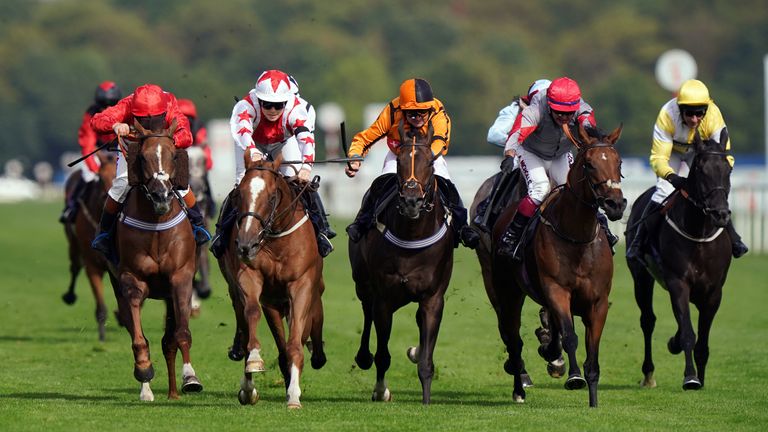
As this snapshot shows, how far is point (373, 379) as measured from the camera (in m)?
14.1

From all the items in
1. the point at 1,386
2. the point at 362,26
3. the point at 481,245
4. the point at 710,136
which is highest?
the point at 362,26

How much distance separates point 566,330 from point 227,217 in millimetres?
2564

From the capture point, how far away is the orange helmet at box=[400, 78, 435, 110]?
12.2m

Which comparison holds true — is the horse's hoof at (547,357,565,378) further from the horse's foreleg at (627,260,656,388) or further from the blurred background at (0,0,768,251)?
the blurred background at (0,0,768,251)

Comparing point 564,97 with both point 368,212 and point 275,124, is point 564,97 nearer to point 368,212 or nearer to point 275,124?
point 368,212

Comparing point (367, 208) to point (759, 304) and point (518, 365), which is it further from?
point (759, 304)

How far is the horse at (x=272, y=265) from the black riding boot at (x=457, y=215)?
105cm

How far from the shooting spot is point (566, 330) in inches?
456

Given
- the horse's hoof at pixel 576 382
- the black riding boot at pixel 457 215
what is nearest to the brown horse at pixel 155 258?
the black riding boot at pixel 457 215

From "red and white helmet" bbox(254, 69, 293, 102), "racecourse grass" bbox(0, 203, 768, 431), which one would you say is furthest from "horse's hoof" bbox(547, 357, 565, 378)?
"red and white helmet" bbox(254, 69, 293, 102)

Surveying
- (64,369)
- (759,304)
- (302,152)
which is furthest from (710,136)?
(759,304)

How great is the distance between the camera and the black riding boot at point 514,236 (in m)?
12.3

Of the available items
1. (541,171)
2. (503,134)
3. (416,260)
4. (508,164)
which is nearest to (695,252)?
(541,171)

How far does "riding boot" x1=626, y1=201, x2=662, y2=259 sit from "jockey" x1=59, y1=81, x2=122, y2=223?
17.6ft
